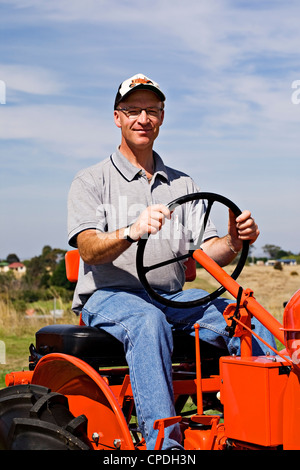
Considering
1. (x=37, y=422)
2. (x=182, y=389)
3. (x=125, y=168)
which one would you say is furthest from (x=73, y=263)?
(x=37, y=422)

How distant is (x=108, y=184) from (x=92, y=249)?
49cm

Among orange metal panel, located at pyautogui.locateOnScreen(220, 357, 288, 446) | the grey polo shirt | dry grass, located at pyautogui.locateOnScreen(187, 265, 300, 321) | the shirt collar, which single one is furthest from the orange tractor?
dry grass, located at pyautogui.locateOnScreen(187, 265, 300, 321)

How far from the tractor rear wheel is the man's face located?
4.70 feet

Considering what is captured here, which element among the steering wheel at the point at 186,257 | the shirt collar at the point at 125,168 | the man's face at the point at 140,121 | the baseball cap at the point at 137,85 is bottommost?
the steering wheel at the point at 186,257

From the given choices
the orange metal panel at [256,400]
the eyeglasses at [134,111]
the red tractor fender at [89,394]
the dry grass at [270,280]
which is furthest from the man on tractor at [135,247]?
the dry grass at [270,280]

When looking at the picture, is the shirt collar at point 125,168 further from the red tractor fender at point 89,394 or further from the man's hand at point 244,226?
the red tractor fender at point 89,394

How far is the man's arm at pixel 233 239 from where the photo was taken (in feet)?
10.7

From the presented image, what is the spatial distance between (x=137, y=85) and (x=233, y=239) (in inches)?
37.9

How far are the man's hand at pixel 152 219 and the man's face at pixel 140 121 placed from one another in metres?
0.88

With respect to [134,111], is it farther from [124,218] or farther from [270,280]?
[270,280]

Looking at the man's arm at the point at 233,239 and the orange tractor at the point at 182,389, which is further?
the man's arm at the point at 233,239
